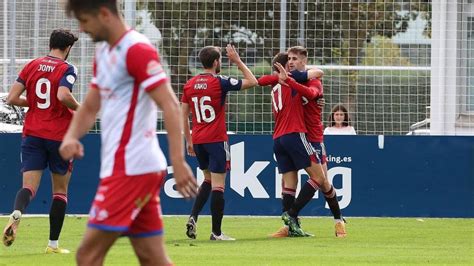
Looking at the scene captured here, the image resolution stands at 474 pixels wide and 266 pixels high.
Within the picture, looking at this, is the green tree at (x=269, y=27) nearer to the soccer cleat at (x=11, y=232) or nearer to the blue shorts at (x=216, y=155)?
the blue shorts at (x=216, y=155)

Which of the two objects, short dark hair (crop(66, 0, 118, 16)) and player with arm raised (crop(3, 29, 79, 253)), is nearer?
short dark hair (crop(66, 0, 118, 16))

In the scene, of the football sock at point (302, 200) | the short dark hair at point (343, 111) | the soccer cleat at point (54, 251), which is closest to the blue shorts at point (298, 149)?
the football sock at point (302, 200)

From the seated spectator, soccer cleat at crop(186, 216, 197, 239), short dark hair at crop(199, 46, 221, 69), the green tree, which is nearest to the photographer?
short dark hair at crop(199, 46, 221, 69)

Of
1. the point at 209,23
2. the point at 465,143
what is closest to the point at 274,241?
the point at 465,143

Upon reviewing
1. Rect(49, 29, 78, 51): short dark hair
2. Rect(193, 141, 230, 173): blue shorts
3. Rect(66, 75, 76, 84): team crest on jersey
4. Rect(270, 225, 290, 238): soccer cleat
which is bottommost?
Rect(270, 225, 290, 238): soccer cleat

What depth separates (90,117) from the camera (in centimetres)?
639

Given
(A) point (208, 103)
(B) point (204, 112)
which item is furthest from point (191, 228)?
(A) point (208, 103)

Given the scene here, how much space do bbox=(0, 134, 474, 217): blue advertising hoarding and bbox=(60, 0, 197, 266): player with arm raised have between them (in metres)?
11.0

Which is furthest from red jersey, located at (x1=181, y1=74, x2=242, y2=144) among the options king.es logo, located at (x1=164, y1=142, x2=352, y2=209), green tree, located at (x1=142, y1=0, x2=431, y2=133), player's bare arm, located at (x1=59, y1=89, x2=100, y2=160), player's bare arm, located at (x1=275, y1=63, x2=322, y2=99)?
player's bare arm, located at (x1=59, y1=89, x2=100, y2=160)

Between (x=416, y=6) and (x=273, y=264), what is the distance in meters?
10.2

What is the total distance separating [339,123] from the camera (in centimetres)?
1772

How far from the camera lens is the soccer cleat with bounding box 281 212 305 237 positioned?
44.4 ft

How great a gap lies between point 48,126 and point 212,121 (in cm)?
258

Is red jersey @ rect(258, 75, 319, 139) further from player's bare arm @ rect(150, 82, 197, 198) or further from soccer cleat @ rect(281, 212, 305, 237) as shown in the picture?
player's bare arm @ rect(150, 82, 197, 198)
